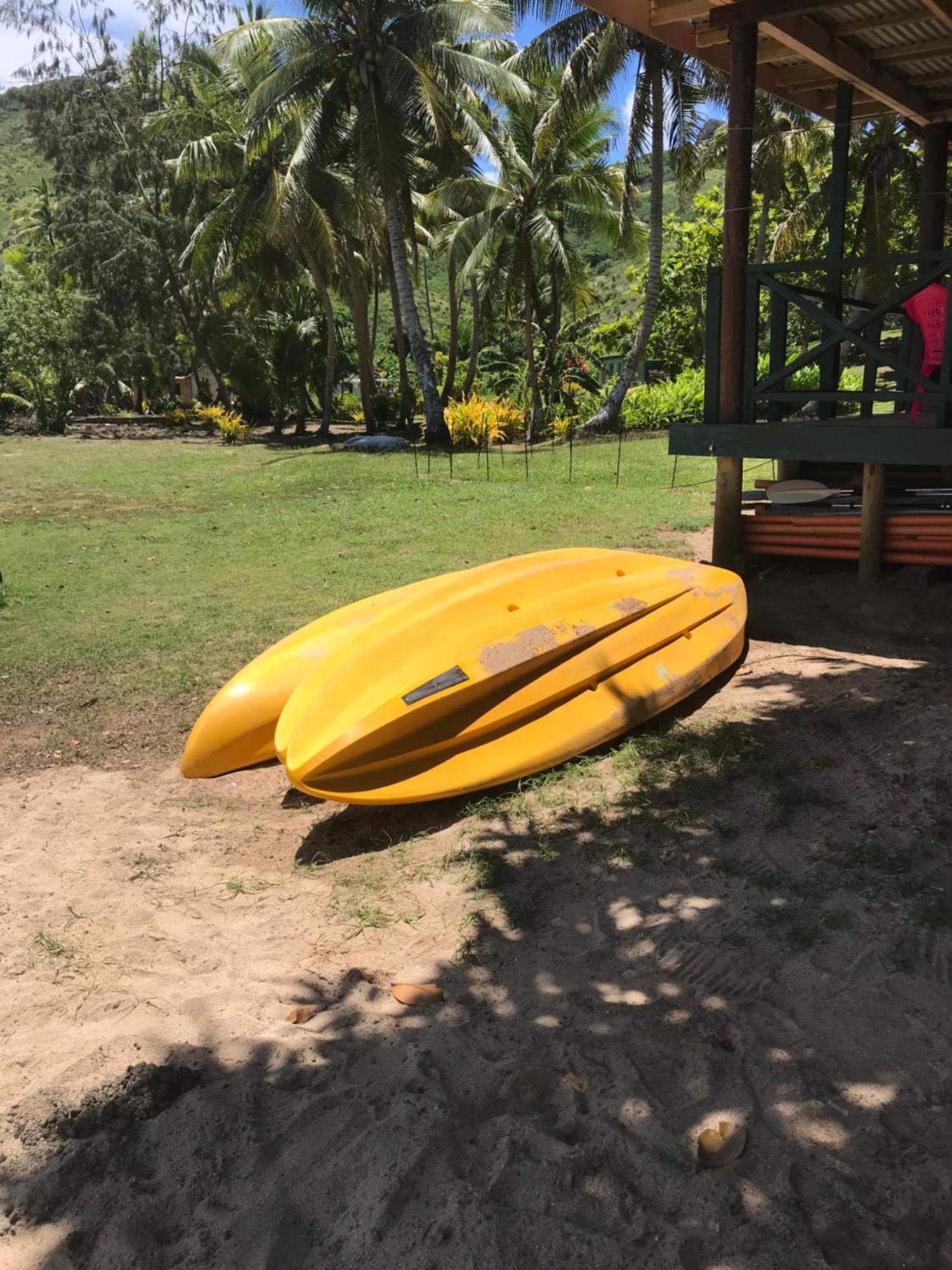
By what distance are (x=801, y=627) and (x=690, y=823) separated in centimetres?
324

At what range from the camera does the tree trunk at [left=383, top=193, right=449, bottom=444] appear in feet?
Answer: 70.5

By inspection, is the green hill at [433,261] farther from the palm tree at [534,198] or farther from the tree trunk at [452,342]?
the tree trunk at [452,342]

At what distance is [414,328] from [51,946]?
2028cm

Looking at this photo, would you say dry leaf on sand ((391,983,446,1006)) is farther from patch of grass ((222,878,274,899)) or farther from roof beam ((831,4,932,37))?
roof beam ((831,4,932,37))

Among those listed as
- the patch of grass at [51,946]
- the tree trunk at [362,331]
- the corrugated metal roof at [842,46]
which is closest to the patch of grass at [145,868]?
the patch of grass at [51,946]

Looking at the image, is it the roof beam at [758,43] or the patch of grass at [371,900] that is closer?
the patch of grass at [371,900]

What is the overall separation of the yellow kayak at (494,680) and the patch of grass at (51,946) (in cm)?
122

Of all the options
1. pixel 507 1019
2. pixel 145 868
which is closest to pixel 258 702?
pixel 145 868

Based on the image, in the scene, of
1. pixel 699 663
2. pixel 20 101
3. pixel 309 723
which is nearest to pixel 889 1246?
pixel 309 723

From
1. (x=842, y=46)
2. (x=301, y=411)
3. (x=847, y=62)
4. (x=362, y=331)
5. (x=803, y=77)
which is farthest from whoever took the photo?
(x=301, y=411)

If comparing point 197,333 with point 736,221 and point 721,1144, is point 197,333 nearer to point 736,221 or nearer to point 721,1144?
point 736,221

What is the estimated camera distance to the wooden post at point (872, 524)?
23.3 ft

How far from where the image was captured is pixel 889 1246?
7.20 ft

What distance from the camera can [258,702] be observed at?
5.65 meters
